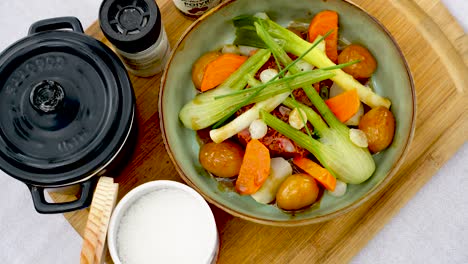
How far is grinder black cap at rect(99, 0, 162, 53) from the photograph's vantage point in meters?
1.15

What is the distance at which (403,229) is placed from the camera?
1.45 m

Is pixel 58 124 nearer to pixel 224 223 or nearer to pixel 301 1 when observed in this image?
pixel 224 223

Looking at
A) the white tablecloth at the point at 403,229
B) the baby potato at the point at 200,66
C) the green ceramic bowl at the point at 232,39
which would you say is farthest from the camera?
the white tablecloth at the point at 403,229

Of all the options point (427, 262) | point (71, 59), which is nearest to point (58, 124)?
point (71, 59)

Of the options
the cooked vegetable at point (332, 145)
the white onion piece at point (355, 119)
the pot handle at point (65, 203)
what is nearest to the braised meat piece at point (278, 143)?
the cooked vegetable at point (332, 145)

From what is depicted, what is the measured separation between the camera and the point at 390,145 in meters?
1.21

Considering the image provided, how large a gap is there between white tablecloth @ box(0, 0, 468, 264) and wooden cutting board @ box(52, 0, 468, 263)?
157 mm

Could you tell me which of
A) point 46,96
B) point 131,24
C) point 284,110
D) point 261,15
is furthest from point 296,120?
point 46,96

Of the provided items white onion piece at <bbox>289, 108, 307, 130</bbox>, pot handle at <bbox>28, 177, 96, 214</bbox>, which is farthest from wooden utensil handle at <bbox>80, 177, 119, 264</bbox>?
white onion piece at <bbox>289, 108, 307, 130</bbox>

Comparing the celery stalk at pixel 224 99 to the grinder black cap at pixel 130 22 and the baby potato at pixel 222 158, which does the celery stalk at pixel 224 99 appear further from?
the grinder black cap at pixel 130 22

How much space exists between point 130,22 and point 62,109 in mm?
227

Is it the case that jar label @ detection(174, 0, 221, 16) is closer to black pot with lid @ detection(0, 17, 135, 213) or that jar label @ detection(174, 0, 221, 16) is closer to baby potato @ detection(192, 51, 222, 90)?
baby potato @ detection(192, 51, 222, 90)

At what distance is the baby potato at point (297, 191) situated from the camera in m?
1.17

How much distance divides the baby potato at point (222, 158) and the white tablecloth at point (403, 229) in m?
0.45
